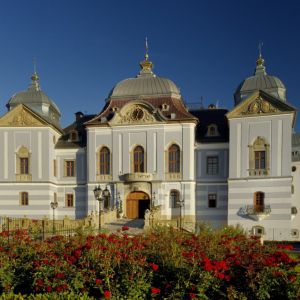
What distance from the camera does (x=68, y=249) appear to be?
1080 centimetres

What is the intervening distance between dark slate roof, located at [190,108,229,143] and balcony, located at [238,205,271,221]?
607cm

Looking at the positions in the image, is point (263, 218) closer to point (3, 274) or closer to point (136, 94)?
point (136, 94)

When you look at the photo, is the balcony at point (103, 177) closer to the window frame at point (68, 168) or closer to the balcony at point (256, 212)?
the window frame at point (68, 168)

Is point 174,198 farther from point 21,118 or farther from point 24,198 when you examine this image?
point 21,118

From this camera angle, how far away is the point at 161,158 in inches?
1212

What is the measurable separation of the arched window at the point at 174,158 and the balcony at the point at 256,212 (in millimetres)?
6399

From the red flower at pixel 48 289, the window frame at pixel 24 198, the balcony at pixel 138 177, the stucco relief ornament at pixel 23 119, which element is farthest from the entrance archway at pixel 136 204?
the red flower at pixel 48 289

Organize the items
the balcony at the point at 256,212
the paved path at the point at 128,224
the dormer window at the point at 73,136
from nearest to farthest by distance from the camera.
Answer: the paved path at the point at 128,224, the balcony at the point at 256,212, the dormer window at the point at 73,136

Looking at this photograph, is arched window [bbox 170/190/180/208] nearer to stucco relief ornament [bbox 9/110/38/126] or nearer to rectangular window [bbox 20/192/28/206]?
rectangular window [bbox 20/192/28/206]

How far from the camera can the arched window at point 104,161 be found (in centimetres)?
3212

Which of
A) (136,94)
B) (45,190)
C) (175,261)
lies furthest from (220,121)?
(175,261)

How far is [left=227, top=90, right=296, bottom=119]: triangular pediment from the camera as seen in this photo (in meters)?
28.5

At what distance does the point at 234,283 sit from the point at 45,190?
86.1ft

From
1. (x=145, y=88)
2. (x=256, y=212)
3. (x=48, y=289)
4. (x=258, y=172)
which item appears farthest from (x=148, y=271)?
(x=145, y=88)
